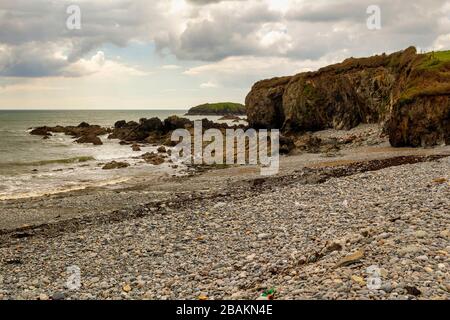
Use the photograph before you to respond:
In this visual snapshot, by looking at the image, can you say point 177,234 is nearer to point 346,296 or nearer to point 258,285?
point 258,285

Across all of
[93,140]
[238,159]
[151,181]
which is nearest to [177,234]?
[151,181]

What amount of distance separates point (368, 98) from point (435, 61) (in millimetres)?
18635

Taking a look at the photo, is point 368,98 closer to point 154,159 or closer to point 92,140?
point 154,159

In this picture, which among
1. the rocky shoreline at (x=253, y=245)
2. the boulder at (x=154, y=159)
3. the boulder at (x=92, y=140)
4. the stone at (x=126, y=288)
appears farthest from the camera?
the boulder at (x=92, y=140)

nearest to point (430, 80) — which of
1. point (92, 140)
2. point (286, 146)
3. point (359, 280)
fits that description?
point (286, 146)

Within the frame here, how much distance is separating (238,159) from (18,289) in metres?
36.1

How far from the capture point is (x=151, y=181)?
124 ft

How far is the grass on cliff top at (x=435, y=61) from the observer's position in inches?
1739

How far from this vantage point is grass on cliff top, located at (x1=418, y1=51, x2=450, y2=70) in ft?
145

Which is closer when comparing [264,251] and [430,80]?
[264,251]

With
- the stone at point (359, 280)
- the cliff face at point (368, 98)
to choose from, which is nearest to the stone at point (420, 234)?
the stone at point (359, 280)

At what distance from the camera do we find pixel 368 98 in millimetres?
64250

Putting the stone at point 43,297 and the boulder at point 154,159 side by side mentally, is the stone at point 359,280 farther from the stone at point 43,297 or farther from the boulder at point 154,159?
the boulder at point 154,159
